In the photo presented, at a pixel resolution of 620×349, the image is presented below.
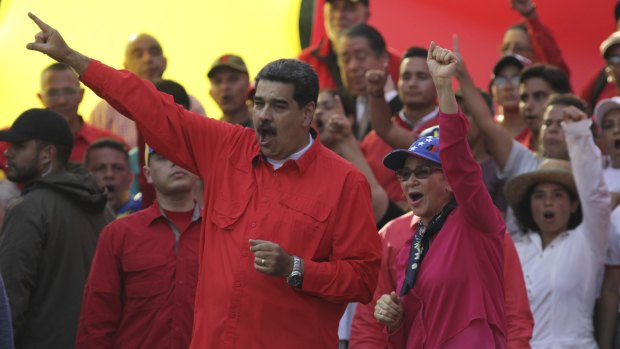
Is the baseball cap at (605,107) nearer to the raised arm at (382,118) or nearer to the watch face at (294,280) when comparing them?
the raised arm at (382,118)

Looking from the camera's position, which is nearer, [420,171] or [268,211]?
[268,211]

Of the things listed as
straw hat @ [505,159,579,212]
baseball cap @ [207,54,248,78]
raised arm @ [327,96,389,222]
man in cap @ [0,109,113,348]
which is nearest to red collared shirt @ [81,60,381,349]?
man in cap @ [0,109,113,348]

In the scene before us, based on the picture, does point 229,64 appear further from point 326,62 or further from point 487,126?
point 487,126

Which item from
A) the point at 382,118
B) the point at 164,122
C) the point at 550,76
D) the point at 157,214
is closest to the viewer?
the point at 164,122

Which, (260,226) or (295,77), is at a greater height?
(295,77)

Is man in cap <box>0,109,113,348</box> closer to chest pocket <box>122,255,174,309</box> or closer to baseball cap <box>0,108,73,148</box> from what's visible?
baseball cap <box>0,108,73,148</box>

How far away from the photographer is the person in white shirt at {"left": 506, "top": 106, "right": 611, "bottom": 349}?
743 centimetres

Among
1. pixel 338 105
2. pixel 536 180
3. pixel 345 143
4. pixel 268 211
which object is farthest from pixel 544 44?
pixel 268 211

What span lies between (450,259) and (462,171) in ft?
1.34

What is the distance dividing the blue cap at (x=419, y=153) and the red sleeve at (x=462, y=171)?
0.32 meters

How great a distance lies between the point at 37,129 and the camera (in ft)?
24.4

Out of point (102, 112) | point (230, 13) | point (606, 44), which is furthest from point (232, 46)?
point (606, 44)

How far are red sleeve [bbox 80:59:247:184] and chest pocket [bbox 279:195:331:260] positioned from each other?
441 mm

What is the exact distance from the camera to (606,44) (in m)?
9.03
